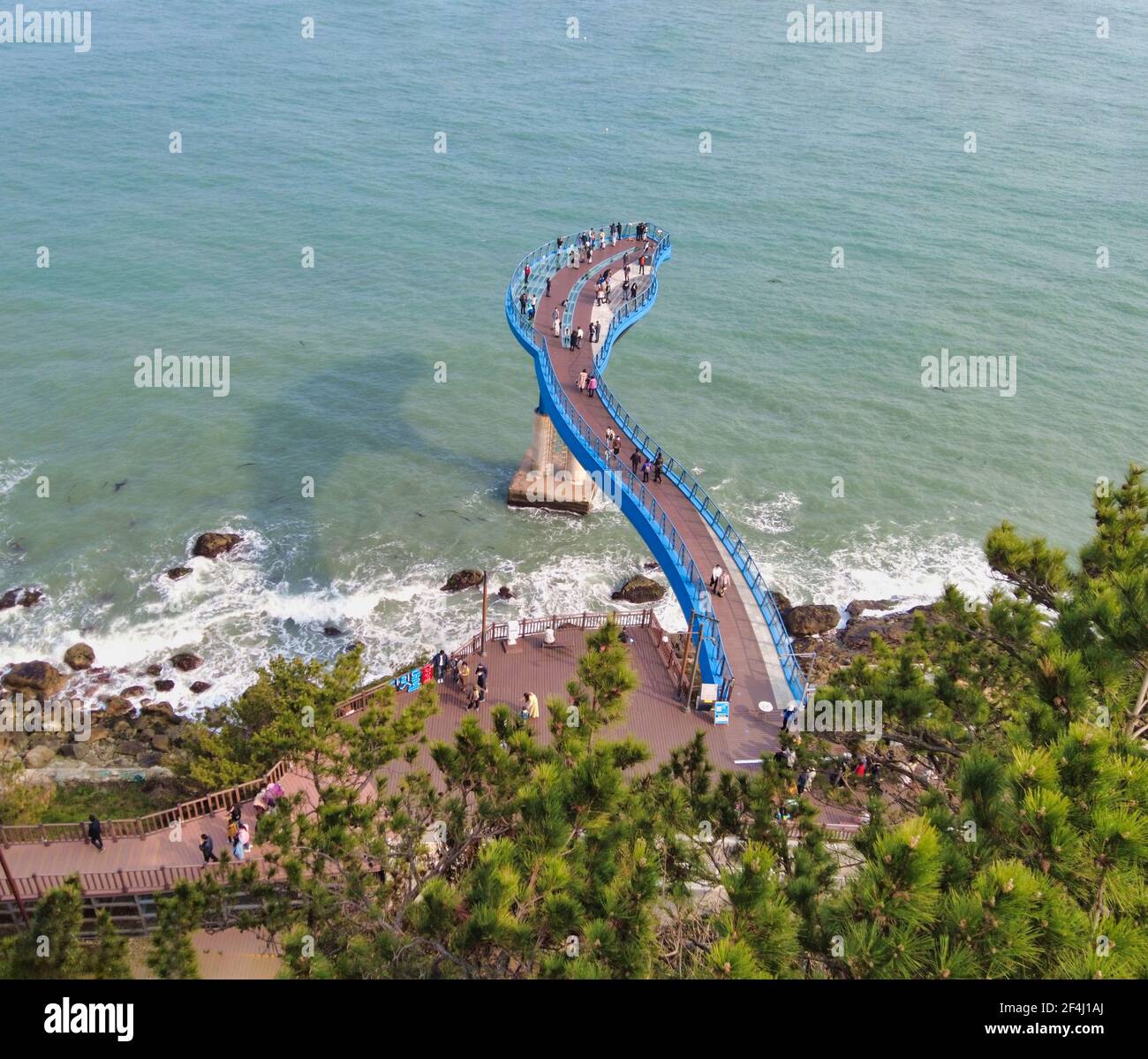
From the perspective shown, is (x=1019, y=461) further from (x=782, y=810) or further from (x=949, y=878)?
(x=949, y=878)

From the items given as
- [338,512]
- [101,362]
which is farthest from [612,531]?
[101,362]

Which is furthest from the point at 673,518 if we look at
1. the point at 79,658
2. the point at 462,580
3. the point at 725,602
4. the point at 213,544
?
the point at 79,658

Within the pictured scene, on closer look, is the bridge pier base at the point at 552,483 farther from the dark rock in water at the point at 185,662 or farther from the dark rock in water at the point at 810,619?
the dark rock in water at the point at 185,662

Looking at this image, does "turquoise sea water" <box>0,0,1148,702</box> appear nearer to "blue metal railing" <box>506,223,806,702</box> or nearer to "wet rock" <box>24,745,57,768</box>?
"wet rock" <box>24,745,57,768</box>

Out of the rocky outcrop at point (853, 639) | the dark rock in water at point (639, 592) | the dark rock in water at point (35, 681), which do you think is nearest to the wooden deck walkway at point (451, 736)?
the rocky outcrop at point (853, 639)

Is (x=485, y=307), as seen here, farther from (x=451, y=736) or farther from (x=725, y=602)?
(x=451, y=736)
